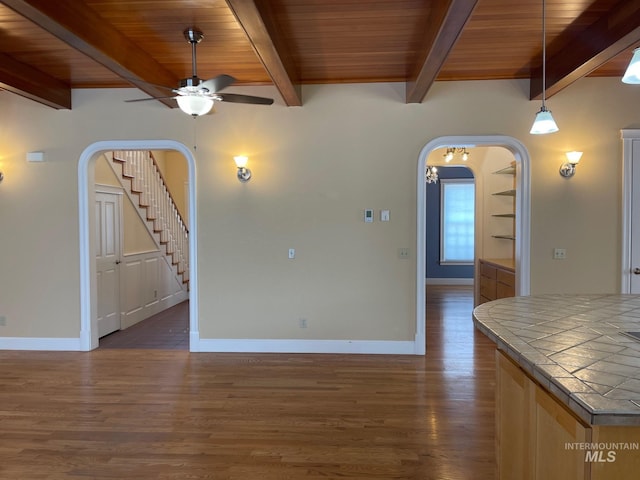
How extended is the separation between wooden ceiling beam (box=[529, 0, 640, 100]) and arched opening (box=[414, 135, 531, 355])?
618mm

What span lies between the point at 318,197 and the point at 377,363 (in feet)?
6.02

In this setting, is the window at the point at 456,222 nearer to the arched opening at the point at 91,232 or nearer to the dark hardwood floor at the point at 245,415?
the dark hardwood floor at the point at 245,415

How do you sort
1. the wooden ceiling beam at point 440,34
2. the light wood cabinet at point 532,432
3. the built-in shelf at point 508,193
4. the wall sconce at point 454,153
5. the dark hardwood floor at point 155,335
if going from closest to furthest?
the light wood cabinet at point 532,432 → the wooden ceiling beam at point 440,34 → the dark hardwood floor at point 155,335 → the built-in shelf at point 508,193 → the wall sconce at point 454,153

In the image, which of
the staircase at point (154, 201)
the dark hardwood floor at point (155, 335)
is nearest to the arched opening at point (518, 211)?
the dark hardwood floor at point (155, 335)

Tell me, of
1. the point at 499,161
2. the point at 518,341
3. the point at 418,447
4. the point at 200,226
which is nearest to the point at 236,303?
the point at 200,226

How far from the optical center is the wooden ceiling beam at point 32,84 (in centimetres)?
364

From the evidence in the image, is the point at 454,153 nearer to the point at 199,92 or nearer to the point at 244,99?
the point at 244,99

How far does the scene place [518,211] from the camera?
14.2ft

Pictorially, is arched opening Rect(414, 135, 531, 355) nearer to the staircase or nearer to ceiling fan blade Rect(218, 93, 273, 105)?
ceiling fan blade Rect(218, 93, 273, 105)

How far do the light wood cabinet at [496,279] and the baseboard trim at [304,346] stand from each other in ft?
5.46

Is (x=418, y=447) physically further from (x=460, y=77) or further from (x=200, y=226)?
(x=460, y=77)

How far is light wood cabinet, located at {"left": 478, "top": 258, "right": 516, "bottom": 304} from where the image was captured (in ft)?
16.9

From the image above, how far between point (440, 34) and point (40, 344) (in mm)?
5084

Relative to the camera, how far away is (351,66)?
3932 millimetres
